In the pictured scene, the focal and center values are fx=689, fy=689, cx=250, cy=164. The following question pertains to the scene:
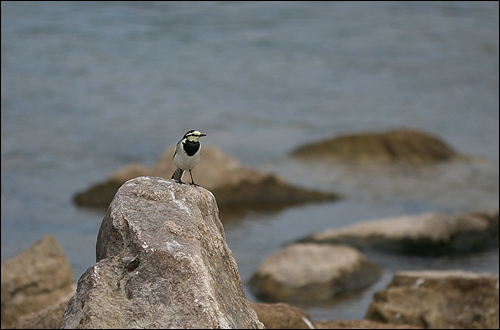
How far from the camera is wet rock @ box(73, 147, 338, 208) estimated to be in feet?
59.8

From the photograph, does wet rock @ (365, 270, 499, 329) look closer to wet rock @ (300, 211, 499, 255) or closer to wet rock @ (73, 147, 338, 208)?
wet rock @ (300, 211, 499, 255)

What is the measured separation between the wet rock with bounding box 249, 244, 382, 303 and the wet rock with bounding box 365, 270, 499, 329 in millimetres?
3070

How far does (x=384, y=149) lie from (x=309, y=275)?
44.3 ft

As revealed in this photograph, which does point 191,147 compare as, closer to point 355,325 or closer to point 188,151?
point 188,151

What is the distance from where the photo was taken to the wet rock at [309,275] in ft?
39.3

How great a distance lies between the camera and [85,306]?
3.70 meters

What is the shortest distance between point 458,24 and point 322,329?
16.9 m

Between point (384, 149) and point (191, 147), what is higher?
point (191, 147)

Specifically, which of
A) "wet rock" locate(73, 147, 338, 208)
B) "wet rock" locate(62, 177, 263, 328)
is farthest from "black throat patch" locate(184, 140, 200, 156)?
"wet rock" locate(73, 147, 338, 208)

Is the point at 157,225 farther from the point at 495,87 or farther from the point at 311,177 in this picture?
the point at 495,87

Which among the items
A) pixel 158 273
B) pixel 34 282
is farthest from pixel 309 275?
pixel 158 273

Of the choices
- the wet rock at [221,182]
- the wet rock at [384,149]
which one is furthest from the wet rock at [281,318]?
the wet rock at [384,149]

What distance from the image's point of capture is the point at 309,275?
1216 centimetres

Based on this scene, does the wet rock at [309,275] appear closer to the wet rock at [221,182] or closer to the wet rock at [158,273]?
the wet rock at [221,182]
